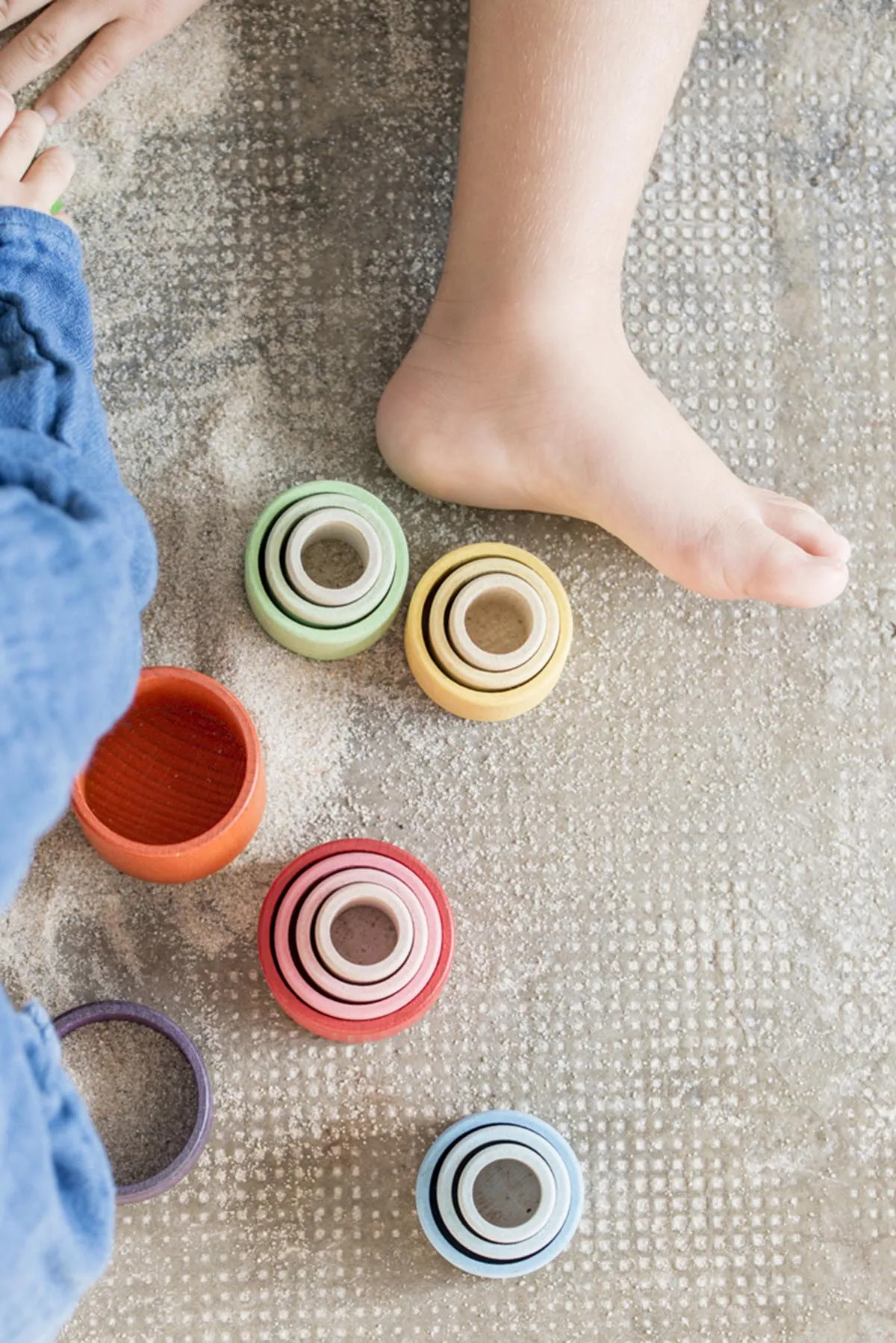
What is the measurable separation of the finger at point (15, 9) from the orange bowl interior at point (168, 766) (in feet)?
1.64

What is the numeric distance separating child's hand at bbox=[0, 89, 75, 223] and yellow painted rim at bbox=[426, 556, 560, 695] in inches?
13.9

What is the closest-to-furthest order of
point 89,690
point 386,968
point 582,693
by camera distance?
1. point 89,690
2. point 386,968
3. point 582,693

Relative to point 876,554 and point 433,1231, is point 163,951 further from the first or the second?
point 876,554

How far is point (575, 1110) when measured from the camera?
33.2 inches

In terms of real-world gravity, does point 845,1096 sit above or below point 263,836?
below

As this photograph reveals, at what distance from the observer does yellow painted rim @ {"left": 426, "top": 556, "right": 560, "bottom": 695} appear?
831 mm

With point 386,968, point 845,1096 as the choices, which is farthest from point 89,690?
point 845,1096

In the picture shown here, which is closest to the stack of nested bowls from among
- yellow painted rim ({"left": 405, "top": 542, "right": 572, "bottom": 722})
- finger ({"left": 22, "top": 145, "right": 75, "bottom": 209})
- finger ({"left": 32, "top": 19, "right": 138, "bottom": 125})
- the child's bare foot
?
yellow painted rim ({"left": 405, "top": 542, "right": 572, "bottom": 722})

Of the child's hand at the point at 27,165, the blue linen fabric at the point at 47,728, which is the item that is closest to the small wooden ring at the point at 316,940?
the blue linen fabric at the point at 47,728

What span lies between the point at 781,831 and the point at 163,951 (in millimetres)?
445

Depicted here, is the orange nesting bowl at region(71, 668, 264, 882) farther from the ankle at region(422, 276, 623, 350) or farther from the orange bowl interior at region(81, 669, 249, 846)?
the ankle at region(422, 276, 623, 350)

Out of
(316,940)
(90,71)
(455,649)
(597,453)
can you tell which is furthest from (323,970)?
(90,71)

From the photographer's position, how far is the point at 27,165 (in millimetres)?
807

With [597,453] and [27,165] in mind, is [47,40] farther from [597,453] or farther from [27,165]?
[597,453]
